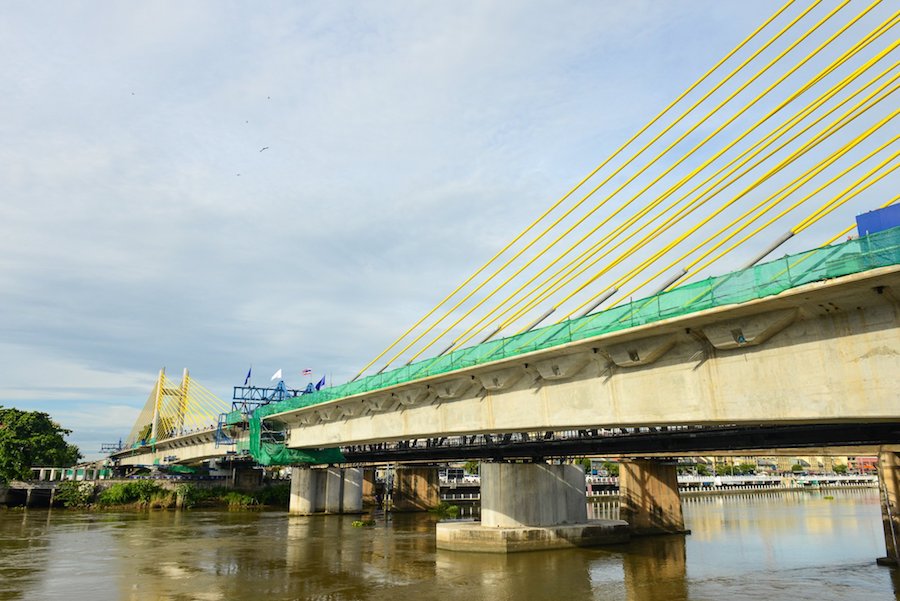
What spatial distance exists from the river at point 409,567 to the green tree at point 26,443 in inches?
1255

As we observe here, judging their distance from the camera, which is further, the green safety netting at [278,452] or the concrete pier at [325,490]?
the concrete pier at [325,490]

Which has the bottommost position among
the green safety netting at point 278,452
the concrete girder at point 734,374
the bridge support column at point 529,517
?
the bridge support column at point 529,517

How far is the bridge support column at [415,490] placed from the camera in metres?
71.3

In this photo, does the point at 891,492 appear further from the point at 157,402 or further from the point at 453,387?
the point at 157,402

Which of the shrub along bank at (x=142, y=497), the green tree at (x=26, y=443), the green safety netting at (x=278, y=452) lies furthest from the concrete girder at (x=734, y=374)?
the green tree at (x=26, y=443)

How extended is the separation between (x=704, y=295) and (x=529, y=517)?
20387mm

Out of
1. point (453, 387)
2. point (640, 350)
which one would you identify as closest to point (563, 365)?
point (640, 350)

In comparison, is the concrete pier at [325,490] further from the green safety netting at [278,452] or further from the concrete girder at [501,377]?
the concrete girder at [501,377]

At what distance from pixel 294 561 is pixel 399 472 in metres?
43.5

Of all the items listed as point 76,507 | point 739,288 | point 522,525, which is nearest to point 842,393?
point 739,288

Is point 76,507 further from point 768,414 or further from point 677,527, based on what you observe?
point 768,414

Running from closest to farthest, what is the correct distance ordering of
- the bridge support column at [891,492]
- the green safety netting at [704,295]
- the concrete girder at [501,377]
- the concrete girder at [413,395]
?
the green safety netting at [704,295], the bridge support column at [891,492], the concrete girder at [501,377], the concrete girder at [413,395]

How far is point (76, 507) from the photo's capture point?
7250 cm

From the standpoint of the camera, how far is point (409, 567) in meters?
28.1
